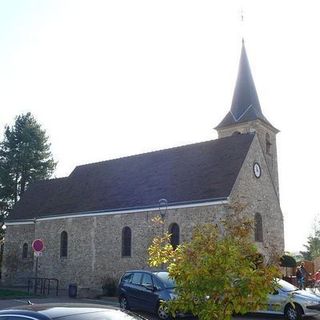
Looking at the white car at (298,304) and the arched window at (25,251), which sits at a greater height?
the arched window at (25,251)

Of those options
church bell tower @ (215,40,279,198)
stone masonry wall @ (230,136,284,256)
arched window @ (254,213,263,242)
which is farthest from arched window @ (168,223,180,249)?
church bell tower @ (215,40,279,198)

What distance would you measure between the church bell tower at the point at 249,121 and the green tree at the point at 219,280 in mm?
27663

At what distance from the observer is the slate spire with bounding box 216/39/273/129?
36.2 m

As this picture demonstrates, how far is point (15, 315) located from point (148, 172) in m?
24.2

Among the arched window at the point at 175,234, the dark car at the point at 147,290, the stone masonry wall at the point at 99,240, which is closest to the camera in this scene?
the dark car at the point at 147,290

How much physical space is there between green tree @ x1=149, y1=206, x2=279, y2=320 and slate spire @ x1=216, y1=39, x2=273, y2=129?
96.9 ft

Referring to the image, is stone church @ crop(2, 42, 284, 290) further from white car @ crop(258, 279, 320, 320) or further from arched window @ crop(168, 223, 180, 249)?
white car @ crop(258, 279, 320, 320)

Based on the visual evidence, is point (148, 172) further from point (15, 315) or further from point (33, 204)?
point (15, 315)

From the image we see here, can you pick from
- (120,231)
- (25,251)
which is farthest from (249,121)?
(25,251)

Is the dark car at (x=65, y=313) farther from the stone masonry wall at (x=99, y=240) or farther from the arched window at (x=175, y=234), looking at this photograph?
the arched window at (x=175, y=234)

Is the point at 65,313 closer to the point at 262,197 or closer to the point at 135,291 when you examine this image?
the point at 135,291

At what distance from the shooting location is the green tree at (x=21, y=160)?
47.8m

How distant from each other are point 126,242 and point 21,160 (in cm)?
2527

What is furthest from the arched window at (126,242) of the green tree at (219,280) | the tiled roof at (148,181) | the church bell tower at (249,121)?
the green tree at (219,280)
